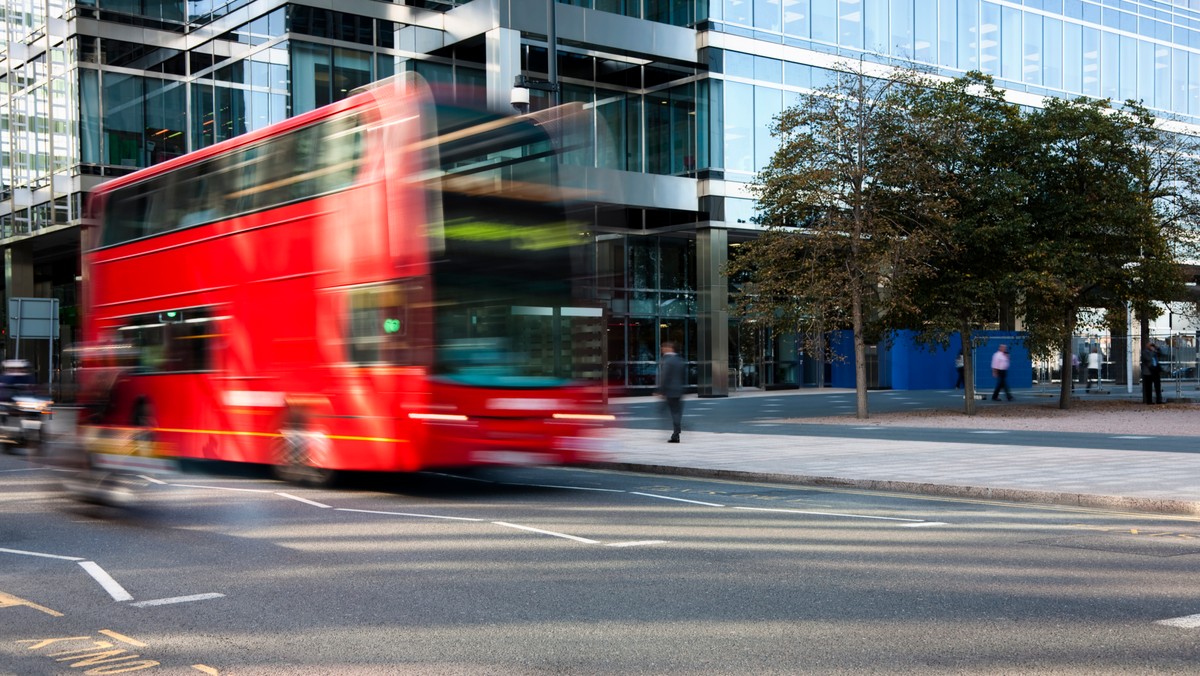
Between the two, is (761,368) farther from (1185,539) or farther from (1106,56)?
(1185,539)

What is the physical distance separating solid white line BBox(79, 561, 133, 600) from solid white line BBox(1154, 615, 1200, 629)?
6.08 metres

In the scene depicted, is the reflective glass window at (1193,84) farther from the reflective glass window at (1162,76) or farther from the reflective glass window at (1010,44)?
the reflective glass window at (1010,44)

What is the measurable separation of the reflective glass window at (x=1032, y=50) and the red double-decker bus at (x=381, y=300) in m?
37.2

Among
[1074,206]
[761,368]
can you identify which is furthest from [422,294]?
[761,368]

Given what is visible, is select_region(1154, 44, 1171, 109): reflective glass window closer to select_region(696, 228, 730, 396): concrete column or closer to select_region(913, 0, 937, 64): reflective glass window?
select_region(913, 0, 937, 64): reflective glass window

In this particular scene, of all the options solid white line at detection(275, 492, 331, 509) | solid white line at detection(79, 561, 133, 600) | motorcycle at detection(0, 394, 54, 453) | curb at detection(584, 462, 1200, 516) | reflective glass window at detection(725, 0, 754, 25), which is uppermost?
reflective glass window at detection(725, 0, 754, 25)

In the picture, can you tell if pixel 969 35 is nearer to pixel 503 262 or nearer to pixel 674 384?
pixel 674 384

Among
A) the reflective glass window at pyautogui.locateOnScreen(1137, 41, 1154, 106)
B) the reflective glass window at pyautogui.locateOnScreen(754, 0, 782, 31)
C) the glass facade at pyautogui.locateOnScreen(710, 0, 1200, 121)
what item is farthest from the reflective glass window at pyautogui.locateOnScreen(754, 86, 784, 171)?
the reflective glass window at pyautogui.locateOnScreen(1137, 41, 1154, 106)

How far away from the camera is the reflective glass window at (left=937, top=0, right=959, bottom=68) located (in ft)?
143

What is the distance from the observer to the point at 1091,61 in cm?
4784

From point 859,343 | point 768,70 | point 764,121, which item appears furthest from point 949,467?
point 768,70

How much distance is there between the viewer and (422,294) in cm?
1201

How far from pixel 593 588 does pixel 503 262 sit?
19.0ft

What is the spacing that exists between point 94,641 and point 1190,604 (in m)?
6.16
